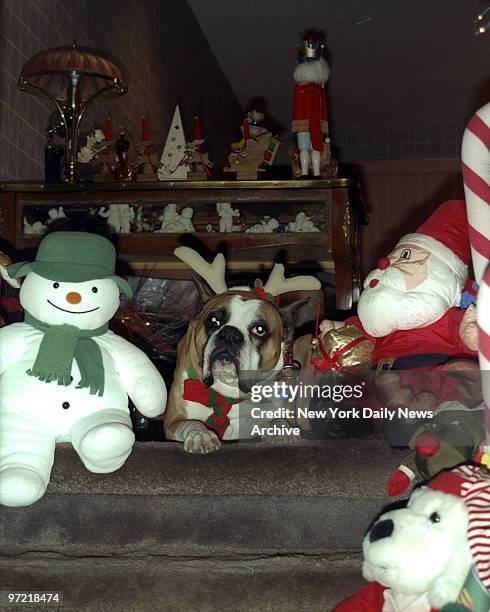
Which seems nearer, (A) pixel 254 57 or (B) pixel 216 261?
(B) pixel 216 261

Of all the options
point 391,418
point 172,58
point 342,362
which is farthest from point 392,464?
point 172,58

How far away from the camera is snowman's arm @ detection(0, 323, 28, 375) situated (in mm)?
1154

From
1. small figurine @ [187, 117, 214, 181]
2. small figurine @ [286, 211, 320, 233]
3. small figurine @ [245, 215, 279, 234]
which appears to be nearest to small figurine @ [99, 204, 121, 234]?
small figurine @ [187, 117, 214, 181]

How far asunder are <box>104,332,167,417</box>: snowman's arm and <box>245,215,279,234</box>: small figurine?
0.97m

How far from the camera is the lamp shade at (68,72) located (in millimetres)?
2146

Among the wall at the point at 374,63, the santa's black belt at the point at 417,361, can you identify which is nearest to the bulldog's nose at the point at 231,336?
the santa's black belt at the point at 417,361

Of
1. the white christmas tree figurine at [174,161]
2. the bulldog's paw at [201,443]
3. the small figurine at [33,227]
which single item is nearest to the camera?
the bulldog's paw at [201,443]

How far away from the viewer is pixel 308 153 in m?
2.29

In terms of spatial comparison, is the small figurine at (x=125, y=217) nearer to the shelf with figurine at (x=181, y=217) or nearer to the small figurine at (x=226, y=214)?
the shelf with figurine at (x=181, y=217)

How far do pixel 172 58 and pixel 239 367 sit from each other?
2.54 meters

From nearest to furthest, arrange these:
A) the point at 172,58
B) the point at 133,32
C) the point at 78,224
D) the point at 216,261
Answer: the point at 216,261, the point at 78,224, the point at 133,32, the point at 172,58

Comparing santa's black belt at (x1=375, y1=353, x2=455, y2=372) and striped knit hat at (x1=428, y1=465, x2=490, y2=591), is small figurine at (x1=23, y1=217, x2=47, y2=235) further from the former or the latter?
striped knit hat at (x1=428, y1=465, x2=490, y2=591)

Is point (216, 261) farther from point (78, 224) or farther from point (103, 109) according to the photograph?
point (103, 109)

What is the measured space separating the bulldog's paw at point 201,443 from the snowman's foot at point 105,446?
10cm
